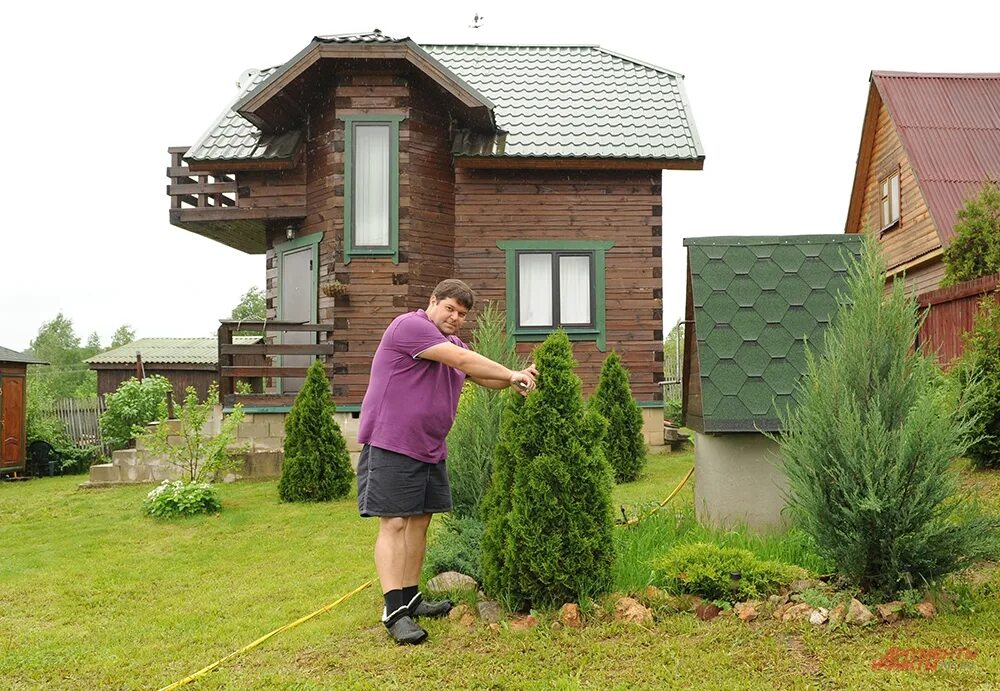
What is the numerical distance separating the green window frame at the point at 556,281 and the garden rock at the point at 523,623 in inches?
352

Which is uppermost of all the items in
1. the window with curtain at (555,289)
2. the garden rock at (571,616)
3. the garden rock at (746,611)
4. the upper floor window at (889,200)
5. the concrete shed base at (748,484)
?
the upper floor window at (889,200)

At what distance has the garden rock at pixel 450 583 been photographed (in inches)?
193

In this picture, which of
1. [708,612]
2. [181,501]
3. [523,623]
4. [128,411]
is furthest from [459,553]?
[128,411]

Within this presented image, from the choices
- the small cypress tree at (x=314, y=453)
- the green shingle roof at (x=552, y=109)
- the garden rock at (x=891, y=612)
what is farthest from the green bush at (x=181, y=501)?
the garden rock at (x=891, y=612)

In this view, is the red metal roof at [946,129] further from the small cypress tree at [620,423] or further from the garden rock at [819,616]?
the garden rock at [819,616]

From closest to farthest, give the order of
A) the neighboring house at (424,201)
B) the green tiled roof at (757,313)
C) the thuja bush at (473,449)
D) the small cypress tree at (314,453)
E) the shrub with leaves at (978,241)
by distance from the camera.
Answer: the green tiled roof at (757,313), the thuja bush at (473,449), the small cypress tree at (314,453), the shrub with leaves at (978,241), the neighboring house at (424,201)

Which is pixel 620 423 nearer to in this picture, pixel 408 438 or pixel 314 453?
pixel 314 453

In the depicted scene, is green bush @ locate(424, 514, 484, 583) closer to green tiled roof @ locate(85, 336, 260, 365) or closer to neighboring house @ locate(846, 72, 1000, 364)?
neighboring house @ locate(846, 72, 1000, 364)

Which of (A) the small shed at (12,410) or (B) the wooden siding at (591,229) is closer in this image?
Answer: (B) the wooden siding at (591,229)

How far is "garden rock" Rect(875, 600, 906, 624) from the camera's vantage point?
3.91 metres

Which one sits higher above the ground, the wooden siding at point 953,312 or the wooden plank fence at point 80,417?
the wooden siding at point 953,312

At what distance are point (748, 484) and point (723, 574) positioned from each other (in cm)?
123

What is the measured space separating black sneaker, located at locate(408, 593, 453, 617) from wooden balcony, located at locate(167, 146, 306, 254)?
32.4 ft

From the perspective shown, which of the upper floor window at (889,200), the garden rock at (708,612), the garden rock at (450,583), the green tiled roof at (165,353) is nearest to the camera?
the garden rock at (708,612)
